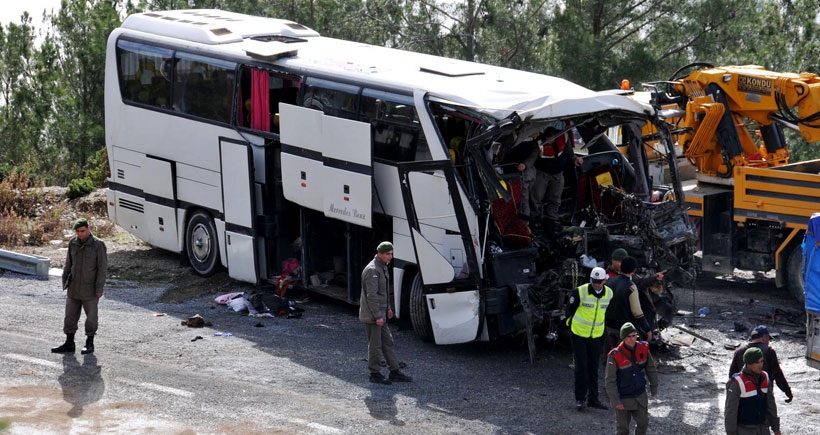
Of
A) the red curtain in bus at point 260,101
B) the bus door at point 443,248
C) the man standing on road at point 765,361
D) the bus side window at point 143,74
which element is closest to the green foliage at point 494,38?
the bus side window at point 143,74

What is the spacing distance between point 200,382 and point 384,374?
175cm

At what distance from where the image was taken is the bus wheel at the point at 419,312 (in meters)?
12.0

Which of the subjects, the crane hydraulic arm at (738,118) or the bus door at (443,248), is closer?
the bus door at (443,248)

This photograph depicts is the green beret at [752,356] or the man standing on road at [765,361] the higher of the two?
the green beret at [752,356]

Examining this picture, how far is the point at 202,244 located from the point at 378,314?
499 cm

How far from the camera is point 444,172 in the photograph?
11180 millimetres

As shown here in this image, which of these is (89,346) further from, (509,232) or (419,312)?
(509,232)

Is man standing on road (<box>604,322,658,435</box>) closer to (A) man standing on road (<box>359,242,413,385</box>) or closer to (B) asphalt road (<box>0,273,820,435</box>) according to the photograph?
(B) asphalt road (<box>0,273,820,435</box>)

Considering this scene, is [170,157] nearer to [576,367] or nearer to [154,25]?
[154,25]

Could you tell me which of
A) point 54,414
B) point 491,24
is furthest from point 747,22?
point 54,414

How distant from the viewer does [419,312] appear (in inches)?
476

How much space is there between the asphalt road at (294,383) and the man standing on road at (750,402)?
1381 mm

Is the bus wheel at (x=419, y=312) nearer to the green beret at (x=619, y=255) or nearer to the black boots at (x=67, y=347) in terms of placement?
the green beret at (x=619, y=255)

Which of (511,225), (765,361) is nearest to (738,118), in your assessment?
(511,225)
